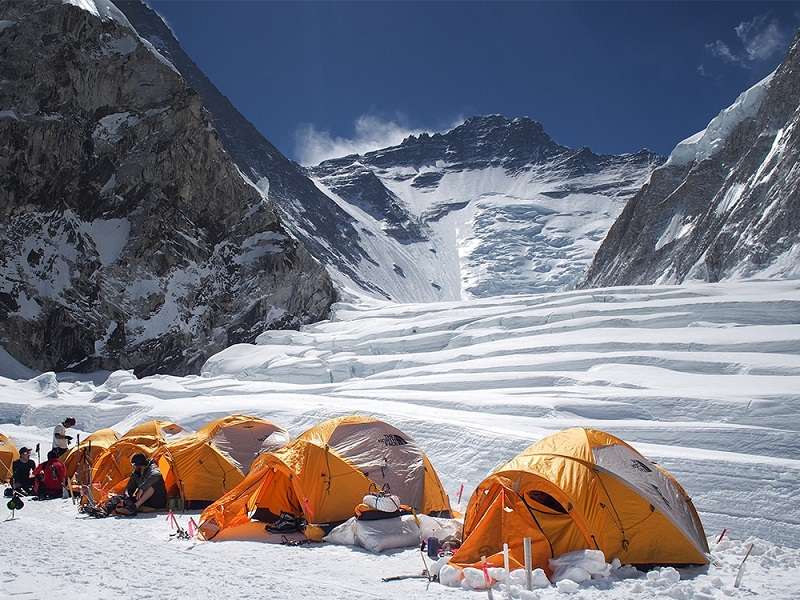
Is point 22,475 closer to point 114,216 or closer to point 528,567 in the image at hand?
point 528,567

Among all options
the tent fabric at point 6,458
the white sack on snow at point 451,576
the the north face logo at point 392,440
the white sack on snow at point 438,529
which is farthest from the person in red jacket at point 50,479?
the white sack on snow at point 451,576

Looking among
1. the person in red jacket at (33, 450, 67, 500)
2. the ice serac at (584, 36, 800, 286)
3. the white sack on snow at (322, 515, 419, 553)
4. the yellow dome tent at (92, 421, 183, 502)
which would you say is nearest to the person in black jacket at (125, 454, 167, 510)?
the yellow dome tent at (92, 421, 183, 502)

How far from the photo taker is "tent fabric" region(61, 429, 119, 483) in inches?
559

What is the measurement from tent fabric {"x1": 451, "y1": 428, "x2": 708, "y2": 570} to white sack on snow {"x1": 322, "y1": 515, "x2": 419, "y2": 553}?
3.76 ft

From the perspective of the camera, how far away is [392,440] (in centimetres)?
1130

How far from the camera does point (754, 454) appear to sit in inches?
479

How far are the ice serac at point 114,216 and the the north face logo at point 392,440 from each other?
31.5 metres

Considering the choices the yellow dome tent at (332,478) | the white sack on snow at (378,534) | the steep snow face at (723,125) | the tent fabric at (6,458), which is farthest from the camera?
the steep snow face at (723,125)

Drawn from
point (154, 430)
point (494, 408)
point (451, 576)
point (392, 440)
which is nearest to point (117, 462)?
point (154, 430)

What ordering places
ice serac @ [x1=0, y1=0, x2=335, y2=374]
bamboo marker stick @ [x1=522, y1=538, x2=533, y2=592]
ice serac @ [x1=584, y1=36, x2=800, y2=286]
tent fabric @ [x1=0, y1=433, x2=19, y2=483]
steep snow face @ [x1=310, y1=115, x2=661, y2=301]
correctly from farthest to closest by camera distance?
steep snow face @ [x1=310, y1=115, x2=661, y2=301], ice serac @ [x1=584, y1=36, x2=800, y2=286], ice serac @ [x1=0, y1=0, x2=335, y2=374], tent fabric @ [x1=0, y1=433, x2=19, y2=483], bamboo marker stick @ [x1=522, y1=538, x2=533, y2=592]

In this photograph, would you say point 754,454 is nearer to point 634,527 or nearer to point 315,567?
point 634,527

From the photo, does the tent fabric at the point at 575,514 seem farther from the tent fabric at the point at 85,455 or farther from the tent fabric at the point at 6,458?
the tent fabric at the point at 6,458

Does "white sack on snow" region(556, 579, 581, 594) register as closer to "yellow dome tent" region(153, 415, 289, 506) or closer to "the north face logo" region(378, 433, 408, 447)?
"the north face logo" region(378, 433, 408, 447)

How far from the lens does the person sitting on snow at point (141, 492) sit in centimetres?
1169
